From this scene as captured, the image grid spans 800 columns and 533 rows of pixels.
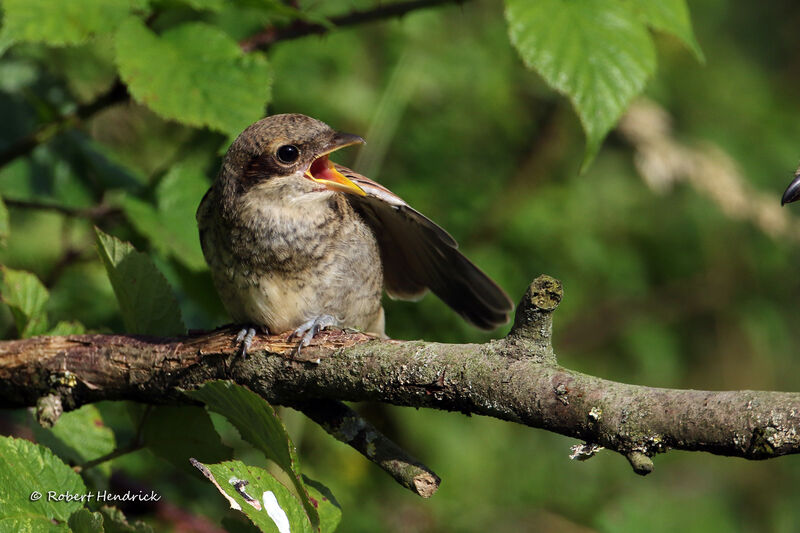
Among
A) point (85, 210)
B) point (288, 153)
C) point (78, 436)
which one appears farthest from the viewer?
point (85, 210)

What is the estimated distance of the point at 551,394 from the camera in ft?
6.08

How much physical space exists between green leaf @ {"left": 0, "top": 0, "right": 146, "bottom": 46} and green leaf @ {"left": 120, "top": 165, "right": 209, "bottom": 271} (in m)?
0.77

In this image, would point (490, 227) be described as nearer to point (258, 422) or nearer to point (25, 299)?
point (25, 299)

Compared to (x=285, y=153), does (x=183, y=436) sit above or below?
below

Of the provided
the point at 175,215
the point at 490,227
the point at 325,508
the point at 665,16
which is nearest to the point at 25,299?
the point at 175,215

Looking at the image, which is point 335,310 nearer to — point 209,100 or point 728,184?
point 209,100

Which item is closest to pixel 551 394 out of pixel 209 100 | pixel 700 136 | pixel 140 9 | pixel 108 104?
pixel 209 100

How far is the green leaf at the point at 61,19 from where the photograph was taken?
110 inches

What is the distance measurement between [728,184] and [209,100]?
3122 mm

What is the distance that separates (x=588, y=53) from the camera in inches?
112

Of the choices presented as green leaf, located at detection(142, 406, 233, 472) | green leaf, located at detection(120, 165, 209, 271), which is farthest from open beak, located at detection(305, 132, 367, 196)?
green leaf, located at detection(142, 406, 233, 472)

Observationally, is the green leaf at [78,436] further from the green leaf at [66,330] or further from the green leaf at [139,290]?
the green leaf at [139,290]

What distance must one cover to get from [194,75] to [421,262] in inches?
42.6

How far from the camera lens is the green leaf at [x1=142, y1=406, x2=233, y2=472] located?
2.52m
